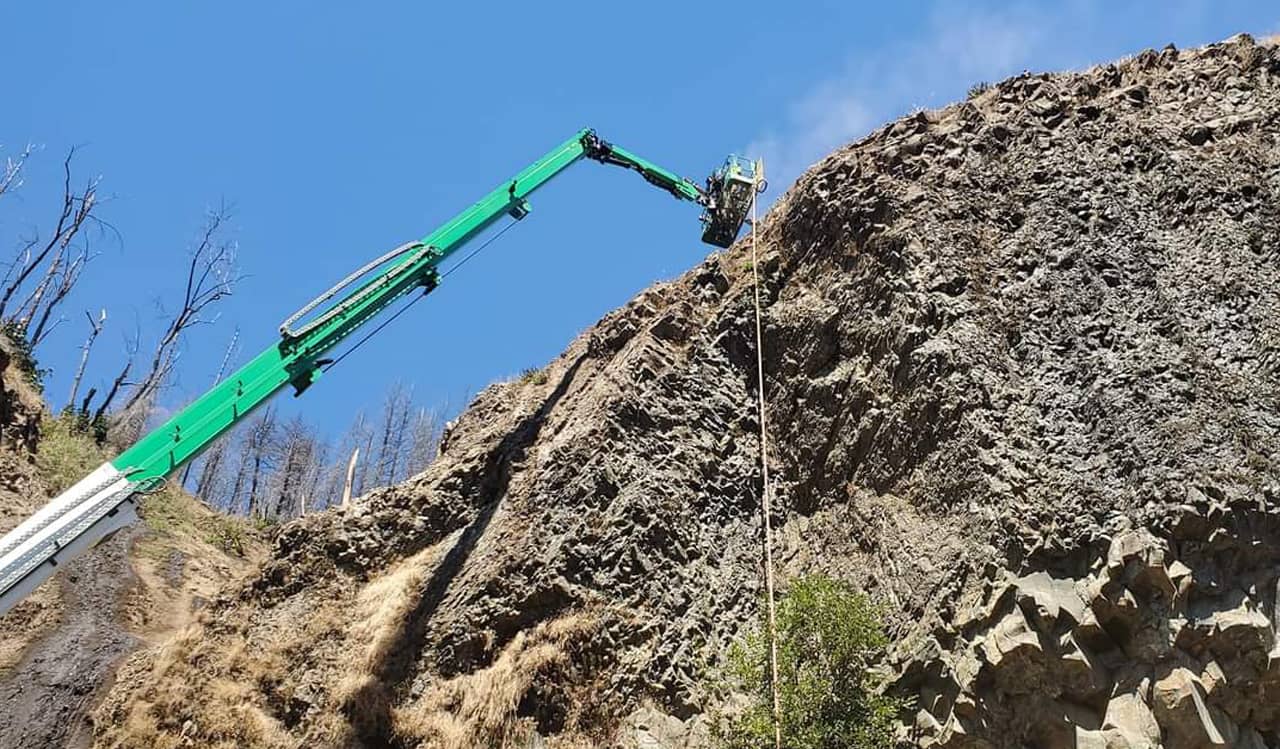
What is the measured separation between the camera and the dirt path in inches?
552

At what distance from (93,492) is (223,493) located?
124 ft

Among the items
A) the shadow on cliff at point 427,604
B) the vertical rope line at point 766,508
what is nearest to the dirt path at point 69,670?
the shadow on cliff at point 427,604

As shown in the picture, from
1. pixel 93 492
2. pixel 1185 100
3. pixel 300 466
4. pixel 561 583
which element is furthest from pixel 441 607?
pixel 300 466

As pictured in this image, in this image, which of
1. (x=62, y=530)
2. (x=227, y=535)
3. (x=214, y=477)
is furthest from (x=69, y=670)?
(x=214, y=477)

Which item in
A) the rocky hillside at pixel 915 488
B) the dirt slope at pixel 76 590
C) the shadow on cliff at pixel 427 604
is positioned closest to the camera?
the rocky hillside at pixel 915 488

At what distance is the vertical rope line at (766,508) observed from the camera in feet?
34.4

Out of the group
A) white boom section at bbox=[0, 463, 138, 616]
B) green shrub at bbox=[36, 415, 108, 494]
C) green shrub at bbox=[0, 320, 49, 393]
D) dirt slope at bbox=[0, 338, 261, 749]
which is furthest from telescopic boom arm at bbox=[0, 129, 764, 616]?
green shrub at bbox=[0, 320, 49, 393]

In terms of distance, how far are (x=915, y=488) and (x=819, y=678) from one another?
296 centimetres

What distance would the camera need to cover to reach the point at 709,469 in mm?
14609

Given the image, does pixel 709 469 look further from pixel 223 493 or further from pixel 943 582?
pixel 223 493

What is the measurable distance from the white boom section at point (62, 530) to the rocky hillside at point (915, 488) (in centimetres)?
358

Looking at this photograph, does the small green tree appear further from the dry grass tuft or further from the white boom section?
the white boom section

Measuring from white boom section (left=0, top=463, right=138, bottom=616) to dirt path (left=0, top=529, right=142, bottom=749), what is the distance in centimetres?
434

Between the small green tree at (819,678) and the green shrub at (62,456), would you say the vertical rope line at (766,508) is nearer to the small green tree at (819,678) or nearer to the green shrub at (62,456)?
the small green tree at (819,678)
